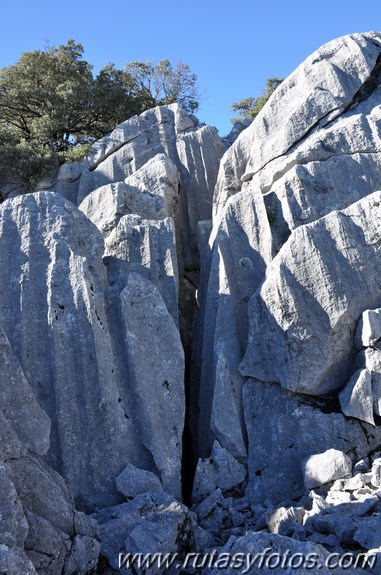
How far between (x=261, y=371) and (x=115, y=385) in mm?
4061

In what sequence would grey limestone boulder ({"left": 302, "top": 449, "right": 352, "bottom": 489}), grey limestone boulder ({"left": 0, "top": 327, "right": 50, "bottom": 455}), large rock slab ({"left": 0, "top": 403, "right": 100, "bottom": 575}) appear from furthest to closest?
grey limestone boulder ({"left": 302, "top": 449, "right": 352, "bottom": 489}), grey limestone boulder ({"left": 0, "top": 327, "right": 50, "bottom": 455}), large rock slab ({"left": 0, "top": 403, "right": 100, "bottom": 575})

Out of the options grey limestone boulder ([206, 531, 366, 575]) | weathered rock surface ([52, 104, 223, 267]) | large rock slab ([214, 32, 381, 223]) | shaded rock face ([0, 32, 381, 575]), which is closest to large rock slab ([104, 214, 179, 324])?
shaded rock face ([0, 32, 381, 575])

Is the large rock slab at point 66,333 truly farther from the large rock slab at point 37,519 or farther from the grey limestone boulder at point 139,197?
the grey limestone boulder at point 139,197

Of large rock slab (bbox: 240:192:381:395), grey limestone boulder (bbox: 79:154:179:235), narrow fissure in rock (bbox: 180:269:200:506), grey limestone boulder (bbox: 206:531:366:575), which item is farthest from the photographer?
grey limestone boulder (bbox: 79:154:179:235)

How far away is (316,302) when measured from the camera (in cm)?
1486

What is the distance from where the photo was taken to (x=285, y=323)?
48.6 feet

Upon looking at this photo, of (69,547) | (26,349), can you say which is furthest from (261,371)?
(69,547)

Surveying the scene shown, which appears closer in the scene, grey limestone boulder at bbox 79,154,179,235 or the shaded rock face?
the shaded rock face

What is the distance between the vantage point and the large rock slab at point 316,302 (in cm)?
1453

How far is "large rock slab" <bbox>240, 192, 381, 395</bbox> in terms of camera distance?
14.5 metres

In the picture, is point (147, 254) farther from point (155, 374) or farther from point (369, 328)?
point (369, 328)

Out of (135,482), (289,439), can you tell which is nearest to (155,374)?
(135,482)

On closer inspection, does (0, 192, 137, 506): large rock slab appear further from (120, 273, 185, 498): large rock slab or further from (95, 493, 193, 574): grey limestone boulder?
(95, 493, 193, 574): grey limestone boulder

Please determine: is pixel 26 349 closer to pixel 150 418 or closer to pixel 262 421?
pixel 150 418
